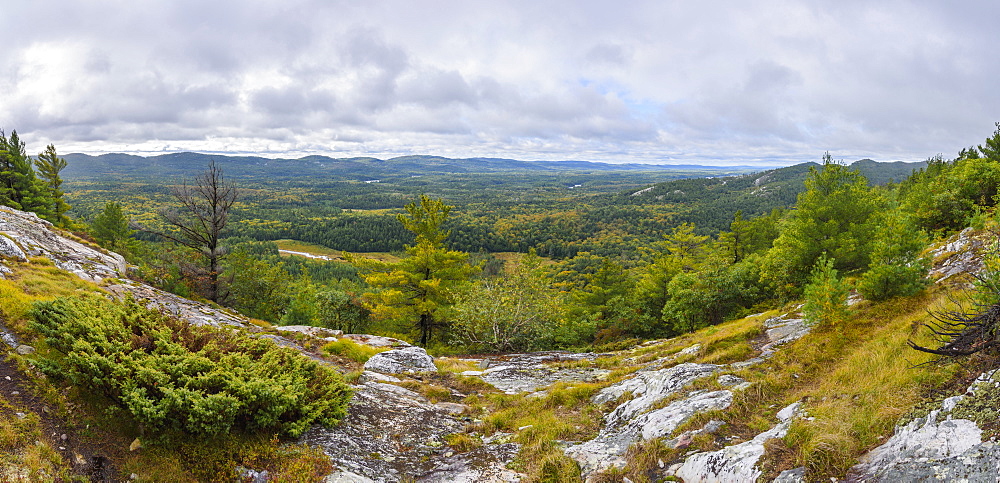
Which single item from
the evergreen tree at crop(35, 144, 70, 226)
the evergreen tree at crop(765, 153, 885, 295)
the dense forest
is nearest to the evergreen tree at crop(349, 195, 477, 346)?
the dense forest

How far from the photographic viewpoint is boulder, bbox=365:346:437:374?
14836 mm

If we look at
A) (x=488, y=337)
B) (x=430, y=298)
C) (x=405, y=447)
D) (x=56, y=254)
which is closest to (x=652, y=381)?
(x=405, y=447)

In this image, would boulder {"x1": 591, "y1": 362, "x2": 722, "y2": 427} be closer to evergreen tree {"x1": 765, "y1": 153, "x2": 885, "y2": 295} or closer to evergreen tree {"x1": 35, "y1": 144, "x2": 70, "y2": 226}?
evergreen tree {"x1": 765, "y1": 153, "x2": 885, "y2": 295}

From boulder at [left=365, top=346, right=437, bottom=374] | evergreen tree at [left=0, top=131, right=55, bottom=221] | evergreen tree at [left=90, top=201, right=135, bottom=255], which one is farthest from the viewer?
evergreen tree at [left=90, top=201, right=135, bottom=255]

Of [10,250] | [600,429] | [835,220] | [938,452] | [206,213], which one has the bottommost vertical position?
[600,429]

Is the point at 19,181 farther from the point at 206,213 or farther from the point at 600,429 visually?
the point at 600,429

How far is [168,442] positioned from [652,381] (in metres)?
10.3

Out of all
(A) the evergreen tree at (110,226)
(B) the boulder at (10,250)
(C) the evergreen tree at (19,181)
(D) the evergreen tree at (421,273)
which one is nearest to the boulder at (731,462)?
(D) the evergreen tree at (421,273)

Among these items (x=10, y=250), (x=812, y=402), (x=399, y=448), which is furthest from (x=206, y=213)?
(x=812, y=402)

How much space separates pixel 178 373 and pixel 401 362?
9.41 metres

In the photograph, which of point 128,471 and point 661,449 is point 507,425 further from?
point 128,471

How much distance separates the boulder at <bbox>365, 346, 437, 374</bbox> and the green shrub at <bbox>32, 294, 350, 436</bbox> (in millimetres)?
5858

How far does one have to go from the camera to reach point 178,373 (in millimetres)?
6812

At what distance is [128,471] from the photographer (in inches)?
230
